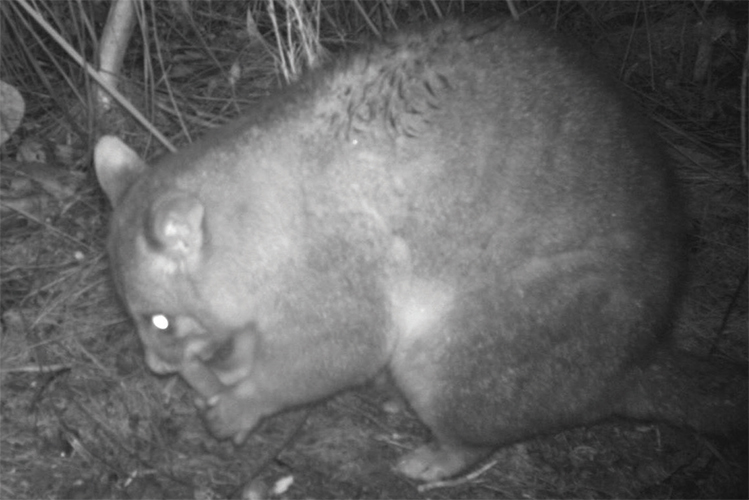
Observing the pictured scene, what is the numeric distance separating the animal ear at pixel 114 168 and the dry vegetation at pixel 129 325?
0.71m

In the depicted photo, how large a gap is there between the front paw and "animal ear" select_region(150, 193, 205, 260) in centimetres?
69

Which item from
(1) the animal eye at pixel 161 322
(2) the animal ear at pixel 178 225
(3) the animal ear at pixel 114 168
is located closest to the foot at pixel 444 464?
(1) the animal eye at pixel 161 322

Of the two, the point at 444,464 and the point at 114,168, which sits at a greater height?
the point at 114,168

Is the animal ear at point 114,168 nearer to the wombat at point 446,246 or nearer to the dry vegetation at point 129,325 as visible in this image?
the wombat at point 446,246

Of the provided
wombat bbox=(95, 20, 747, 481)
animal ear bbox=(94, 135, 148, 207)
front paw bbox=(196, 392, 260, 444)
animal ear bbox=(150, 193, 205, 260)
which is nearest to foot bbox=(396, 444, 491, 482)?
wombat bbox=(95, 20, 747, 481)

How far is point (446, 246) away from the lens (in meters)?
3.58

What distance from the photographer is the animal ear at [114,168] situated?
384 centimetres

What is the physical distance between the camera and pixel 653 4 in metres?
5.23

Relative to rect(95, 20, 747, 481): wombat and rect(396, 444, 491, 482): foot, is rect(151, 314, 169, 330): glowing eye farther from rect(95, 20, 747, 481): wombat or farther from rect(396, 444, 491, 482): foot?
rect(396, 444, 491, 482): foot

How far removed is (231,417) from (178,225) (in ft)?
2.95

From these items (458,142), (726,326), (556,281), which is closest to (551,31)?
(458,142)

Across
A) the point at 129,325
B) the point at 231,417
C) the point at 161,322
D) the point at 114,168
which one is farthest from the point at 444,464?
the point at 114,168

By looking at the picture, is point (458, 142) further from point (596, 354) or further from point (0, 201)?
point (0, 201)

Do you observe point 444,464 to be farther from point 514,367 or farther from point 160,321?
Answer: point 160,321
